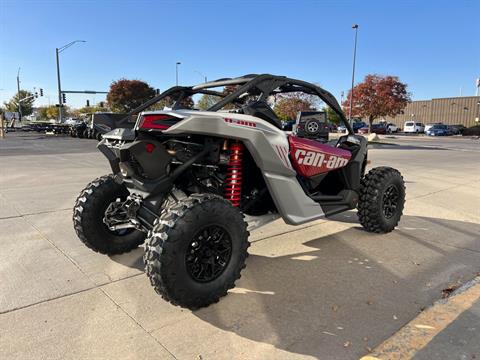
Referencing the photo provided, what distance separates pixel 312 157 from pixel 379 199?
1.37m

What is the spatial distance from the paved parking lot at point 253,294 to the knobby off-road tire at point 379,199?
172mm

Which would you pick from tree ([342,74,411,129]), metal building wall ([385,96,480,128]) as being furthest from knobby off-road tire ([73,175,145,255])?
metal building wall ([385,96,480,128])

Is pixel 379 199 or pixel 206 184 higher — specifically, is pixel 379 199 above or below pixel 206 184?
below

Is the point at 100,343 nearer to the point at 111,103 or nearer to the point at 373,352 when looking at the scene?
the point at 373,352

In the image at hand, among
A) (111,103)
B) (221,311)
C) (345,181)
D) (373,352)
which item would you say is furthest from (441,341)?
(111,103)

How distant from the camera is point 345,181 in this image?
4543 millimetres

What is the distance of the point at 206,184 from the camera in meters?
3.67

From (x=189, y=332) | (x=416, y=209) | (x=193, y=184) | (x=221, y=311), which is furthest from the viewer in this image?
(x=416, y=209)

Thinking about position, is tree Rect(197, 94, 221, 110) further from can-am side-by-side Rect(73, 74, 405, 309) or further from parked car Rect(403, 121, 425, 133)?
parked car Rect(403, 121, 425, 133)

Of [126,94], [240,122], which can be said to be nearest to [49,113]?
[126,94]

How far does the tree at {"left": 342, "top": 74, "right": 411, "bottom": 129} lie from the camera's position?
41.5 metres

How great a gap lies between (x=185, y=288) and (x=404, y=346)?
5.01ft

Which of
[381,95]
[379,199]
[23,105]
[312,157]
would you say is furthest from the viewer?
[23,105]

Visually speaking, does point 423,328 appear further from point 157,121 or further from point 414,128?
point 414,128
